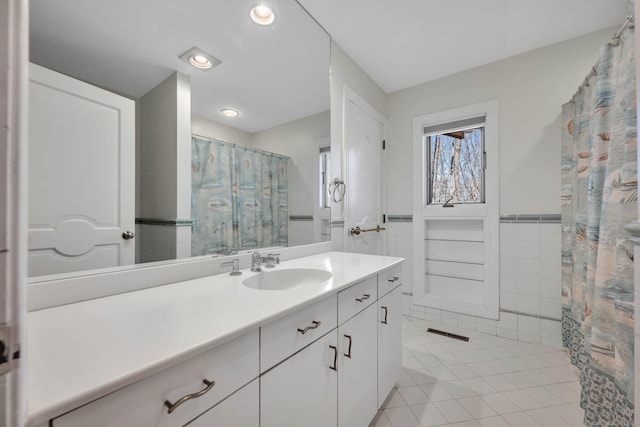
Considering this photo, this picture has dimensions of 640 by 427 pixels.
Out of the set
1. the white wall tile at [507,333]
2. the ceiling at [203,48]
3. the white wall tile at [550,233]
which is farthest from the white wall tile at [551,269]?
the ceiling at [203,48]

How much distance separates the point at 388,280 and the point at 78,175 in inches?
54.9

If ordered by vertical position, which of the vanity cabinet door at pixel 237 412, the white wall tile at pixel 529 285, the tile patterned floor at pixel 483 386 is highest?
the vanity cabinet door at pixel 237 412

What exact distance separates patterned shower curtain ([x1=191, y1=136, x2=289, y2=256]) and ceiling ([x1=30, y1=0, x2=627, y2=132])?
0.18 metres

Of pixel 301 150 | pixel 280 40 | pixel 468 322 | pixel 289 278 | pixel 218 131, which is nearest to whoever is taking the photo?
pixel 218 131

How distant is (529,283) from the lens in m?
2.12

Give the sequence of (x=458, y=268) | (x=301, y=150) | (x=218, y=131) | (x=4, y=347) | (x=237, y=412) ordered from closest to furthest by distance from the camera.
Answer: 1. (x=4, y=347)
2. (x=237, y=412)
3. (x=218, y=131)
4. (x=301, y=150)
5. (x=458, y=268)

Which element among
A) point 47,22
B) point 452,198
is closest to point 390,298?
point 452,198

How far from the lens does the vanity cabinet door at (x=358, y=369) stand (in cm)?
102

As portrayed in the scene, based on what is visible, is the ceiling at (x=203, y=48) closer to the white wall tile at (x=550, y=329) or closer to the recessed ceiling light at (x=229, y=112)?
the recessed ceiling light at (x=229, y=112)

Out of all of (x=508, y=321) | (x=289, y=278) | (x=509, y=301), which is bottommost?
(x=508, y=321)

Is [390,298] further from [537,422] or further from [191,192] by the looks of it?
[191,192]

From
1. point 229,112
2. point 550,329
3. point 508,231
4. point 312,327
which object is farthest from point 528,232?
point 229,112

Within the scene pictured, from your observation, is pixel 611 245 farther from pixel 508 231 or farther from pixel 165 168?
pixel 165 168

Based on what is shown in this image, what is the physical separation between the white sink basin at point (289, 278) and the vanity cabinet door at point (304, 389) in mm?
371
